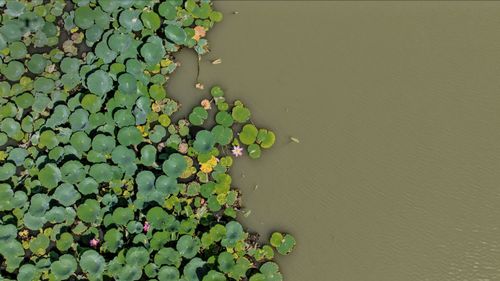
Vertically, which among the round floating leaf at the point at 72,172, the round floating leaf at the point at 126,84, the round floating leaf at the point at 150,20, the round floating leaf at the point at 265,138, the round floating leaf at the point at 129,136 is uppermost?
the round floating leaf at the point at 150,20

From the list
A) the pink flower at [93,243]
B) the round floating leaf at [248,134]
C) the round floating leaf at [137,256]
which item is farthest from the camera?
the round floating leaf at [248,134]

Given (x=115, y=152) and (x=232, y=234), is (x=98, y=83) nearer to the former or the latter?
(x=115, y=152)

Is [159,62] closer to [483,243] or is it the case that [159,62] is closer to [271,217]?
Answer: [271,217]

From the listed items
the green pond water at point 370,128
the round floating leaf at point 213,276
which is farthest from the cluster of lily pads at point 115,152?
the green pond water at point 370,128

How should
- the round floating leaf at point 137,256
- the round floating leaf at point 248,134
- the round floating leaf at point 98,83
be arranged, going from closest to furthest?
1. the round floating leaf at point 137,256
2. the round floating leaf at point 98,83
3. the round floating leaf at point 248,134

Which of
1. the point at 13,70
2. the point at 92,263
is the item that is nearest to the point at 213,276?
the point at 92,263

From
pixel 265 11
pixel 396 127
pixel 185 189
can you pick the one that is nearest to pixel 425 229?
pixel 396 127

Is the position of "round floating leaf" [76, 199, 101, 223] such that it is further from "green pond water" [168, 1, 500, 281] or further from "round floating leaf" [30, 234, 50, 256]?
"green pond water" [168, 1, 500, 281]

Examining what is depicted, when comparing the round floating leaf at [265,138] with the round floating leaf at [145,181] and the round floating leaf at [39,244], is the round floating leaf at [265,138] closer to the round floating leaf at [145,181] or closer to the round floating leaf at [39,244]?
the round floating leaf at [145,181]
